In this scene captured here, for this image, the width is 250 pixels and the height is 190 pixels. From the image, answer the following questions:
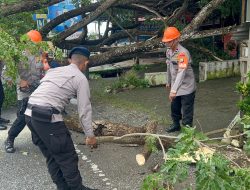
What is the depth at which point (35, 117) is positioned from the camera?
3916mm

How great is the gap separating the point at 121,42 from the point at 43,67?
41.6 feet

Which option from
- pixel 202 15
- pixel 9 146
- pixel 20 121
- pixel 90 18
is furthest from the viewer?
pixel 90 18

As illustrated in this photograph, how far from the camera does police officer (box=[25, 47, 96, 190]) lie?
3916 millimetres

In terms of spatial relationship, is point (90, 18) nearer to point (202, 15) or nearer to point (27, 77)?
point (202, 15)

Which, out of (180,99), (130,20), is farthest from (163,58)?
(180,99)

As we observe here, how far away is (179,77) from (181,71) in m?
0.10

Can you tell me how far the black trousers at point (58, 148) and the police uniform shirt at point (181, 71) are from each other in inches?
90.9

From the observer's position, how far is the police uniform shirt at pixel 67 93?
3969mm

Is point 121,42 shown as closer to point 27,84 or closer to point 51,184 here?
point 27,84

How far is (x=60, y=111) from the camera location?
401 cm

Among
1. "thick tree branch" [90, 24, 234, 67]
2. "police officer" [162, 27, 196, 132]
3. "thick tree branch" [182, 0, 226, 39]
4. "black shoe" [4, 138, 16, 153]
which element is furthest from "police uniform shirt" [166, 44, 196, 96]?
"black shoe" [4, 138, 16, 153]

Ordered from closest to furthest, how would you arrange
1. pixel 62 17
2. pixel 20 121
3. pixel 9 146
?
pixel 20 121, pixel 9 146, pixel 62 17

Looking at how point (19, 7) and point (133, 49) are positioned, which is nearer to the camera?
point (19, 7)

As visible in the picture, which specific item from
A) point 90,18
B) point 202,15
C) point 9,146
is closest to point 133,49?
point 90,18
